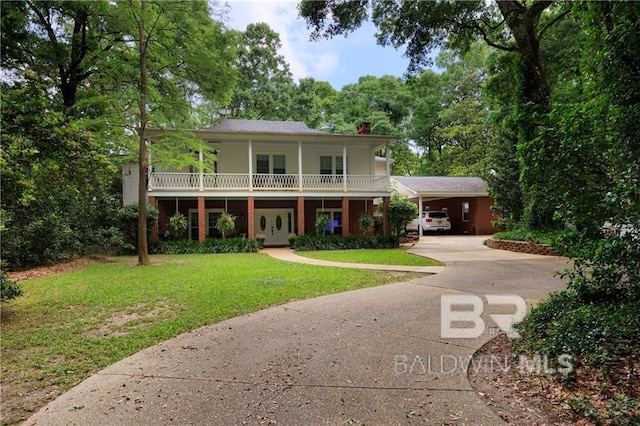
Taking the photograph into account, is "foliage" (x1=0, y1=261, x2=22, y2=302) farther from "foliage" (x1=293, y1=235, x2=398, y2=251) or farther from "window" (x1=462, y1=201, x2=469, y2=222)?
"window" (x1=462, y1=201, x2=469, y2=222)

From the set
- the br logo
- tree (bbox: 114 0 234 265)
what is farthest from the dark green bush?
tree (bbox: 114 0 234 265)

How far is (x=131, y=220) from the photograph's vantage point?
51.8ft

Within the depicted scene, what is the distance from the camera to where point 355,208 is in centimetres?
2055

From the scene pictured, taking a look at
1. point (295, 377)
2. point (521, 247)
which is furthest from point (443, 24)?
point (295, 377)

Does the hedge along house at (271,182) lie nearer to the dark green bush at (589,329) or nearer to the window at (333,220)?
the window at (333,220)

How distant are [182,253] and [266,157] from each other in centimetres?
702

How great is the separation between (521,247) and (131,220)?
16281mm

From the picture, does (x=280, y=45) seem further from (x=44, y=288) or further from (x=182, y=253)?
(x=44, y=288)

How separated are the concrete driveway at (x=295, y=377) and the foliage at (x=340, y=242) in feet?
36.9

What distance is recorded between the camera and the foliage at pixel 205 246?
52.3ft

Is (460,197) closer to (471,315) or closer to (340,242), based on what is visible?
(340,242)

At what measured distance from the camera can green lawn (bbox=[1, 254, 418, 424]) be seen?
3.76 metres

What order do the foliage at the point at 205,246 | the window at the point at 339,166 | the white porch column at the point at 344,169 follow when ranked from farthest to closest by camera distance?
the window at the point at 339,166 < the white porch column at the point at 344,169 < the foliage at the point at 205,246

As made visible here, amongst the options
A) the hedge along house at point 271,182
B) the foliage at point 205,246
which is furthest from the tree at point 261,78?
the foliage at point 205,246
